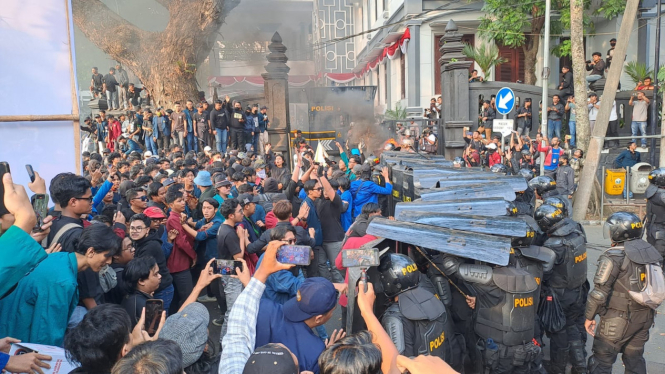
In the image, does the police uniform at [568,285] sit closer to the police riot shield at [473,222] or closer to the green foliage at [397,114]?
the police riot shield at [473,222]

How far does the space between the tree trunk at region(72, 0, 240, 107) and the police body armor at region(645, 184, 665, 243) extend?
581 inches

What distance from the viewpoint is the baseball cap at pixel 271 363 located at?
195 centimetres

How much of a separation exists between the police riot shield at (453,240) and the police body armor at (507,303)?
184 mm

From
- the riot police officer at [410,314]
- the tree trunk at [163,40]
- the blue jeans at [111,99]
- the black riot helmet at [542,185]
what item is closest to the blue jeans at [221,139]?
the tree trunk at [163,40]

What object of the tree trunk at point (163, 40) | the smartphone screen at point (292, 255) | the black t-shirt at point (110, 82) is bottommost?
the smartphone screen at point (292, 255)

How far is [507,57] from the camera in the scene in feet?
76.4

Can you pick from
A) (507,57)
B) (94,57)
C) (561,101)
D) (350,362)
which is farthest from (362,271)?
(94,57)

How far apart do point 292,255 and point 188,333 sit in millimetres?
653

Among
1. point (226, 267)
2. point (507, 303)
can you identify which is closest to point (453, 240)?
point (507, 303)

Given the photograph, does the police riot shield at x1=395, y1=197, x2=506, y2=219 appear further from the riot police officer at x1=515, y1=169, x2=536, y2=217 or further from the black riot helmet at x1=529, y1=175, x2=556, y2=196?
the black riot helmet at x1=529, y1=175, x2=556, y2=196

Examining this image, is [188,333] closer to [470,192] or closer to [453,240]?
[453,240]

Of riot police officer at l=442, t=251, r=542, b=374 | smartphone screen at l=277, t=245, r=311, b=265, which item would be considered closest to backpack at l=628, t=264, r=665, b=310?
riot police officer at l=442, t=251, r=542, b=374

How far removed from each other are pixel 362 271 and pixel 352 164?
21.0 feet

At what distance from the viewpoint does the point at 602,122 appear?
395 inches
